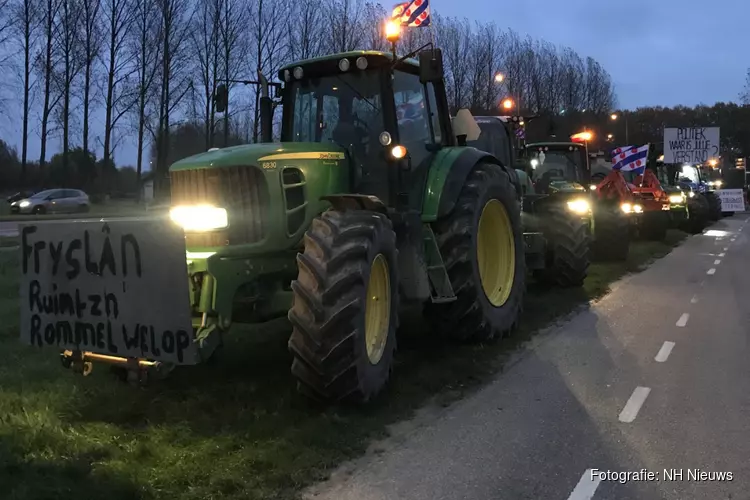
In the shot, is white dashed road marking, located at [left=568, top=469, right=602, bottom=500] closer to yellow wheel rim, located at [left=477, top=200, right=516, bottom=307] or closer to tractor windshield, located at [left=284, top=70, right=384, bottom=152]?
tractor windshield, located at [left=284, top=70, right=384, bottom=152]

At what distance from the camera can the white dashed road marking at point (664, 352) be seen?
6.24m

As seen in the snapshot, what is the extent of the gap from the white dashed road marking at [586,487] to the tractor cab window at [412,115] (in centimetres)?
325

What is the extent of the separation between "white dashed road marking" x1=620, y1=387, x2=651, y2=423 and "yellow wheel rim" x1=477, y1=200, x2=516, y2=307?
2.01 meters

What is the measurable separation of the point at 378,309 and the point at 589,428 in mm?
1667

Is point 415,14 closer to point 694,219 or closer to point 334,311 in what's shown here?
point 334,311

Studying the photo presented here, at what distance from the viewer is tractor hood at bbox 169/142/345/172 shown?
5000mm

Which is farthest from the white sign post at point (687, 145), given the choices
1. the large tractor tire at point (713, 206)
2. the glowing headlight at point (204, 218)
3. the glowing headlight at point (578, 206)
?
the glowing headlight at point (204, 218)

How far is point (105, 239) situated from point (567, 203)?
23.3 feet

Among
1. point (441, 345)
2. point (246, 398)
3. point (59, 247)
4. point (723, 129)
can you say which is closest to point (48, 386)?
point (59, 247)

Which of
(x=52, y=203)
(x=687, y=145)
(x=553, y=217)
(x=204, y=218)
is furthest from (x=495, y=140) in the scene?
(x=52, y=203)

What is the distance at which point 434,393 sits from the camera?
5.18 metres

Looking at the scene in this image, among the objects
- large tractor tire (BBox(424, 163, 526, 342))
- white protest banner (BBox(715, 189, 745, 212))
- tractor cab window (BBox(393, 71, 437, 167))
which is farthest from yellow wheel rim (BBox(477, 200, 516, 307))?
white protest banner (BBox(715, 189, 745, 212))

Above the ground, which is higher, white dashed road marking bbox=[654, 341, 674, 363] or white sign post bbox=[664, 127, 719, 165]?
white sign post bbox=[664, 127, 719, 165]

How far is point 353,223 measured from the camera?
475 centimetres
